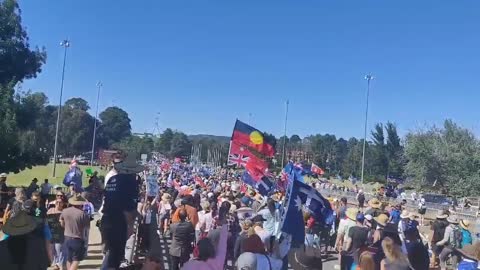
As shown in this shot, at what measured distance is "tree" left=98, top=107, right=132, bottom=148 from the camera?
484ft

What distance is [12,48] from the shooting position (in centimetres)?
2858

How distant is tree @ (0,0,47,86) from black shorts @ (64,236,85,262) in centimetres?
2138

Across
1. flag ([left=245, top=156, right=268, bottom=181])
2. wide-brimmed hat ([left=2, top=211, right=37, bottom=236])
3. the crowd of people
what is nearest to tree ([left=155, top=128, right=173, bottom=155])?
flag ([left=245, top=156, right=268, bottom=181])

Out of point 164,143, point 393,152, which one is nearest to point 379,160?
point 393,152

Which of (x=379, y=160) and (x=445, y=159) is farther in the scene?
(x=379, y=160)

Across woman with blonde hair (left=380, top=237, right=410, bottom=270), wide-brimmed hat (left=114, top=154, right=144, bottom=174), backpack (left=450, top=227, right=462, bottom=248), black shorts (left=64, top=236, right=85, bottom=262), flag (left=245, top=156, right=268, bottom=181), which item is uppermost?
flag (left=245, top=156, right=268, bottom=181)

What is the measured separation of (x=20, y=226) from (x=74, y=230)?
3.68 metres

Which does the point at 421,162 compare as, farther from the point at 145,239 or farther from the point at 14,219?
the point at 14,219

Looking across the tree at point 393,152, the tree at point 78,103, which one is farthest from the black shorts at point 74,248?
the tree at point 78,103

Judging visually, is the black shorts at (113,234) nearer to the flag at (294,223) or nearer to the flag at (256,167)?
the flag at (294,223)

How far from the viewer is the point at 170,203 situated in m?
13.9

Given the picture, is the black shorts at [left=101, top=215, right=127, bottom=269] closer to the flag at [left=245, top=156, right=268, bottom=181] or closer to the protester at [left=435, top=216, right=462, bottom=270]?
the protester at [left=435, top=216, right=462, bottom=270]

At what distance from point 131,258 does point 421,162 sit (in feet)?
175

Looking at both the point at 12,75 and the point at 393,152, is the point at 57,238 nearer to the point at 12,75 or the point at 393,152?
the point at 12,75
